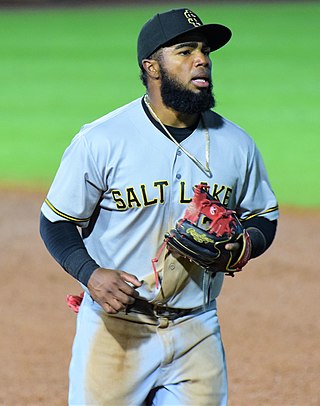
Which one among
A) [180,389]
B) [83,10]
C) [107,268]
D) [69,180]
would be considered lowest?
[83,10]

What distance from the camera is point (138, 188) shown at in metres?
3.82

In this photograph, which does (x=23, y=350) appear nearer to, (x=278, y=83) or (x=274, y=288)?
(x=274, y=288)

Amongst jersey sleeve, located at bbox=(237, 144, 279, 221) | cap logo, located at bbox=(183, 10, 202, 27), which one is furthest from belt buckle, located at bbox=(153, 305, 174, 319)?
cap logo, located at bbox=(183, 10, 202, 27)

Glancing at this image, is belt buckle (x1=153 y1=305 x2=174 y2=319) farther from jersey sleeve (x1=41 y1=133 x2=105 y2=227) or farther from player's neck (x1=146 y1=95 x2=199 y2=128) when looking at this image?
player's neck (x1=146 y1=95 x2=199 y2=128)

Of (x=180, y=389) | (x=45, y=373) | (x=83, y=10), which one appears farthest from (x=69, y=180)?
(x=83, y=10)

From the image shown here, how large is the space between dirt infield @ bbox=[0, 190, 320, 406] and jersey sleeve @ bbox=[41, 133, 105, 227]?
2.22m

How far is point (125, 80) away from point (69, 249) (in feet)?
38.4

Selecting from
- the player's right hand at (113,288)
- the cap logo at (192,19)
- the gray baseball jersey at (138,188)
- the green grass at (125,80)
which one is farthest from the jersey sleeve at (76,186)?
the green grass at (125,80)

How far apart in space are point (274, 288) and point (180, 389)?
3.69m

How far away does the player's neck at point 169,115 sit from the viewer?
13.0ft

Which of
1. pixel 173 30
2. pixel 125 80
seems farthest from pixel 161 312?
pixel 125 80

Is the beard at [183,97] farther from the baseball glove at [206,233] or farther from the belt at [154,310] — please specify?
the belt at [154,310]

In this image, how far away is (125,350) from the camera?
3.93 m

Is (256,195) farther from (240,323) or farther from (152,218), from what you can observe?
(240,323)
